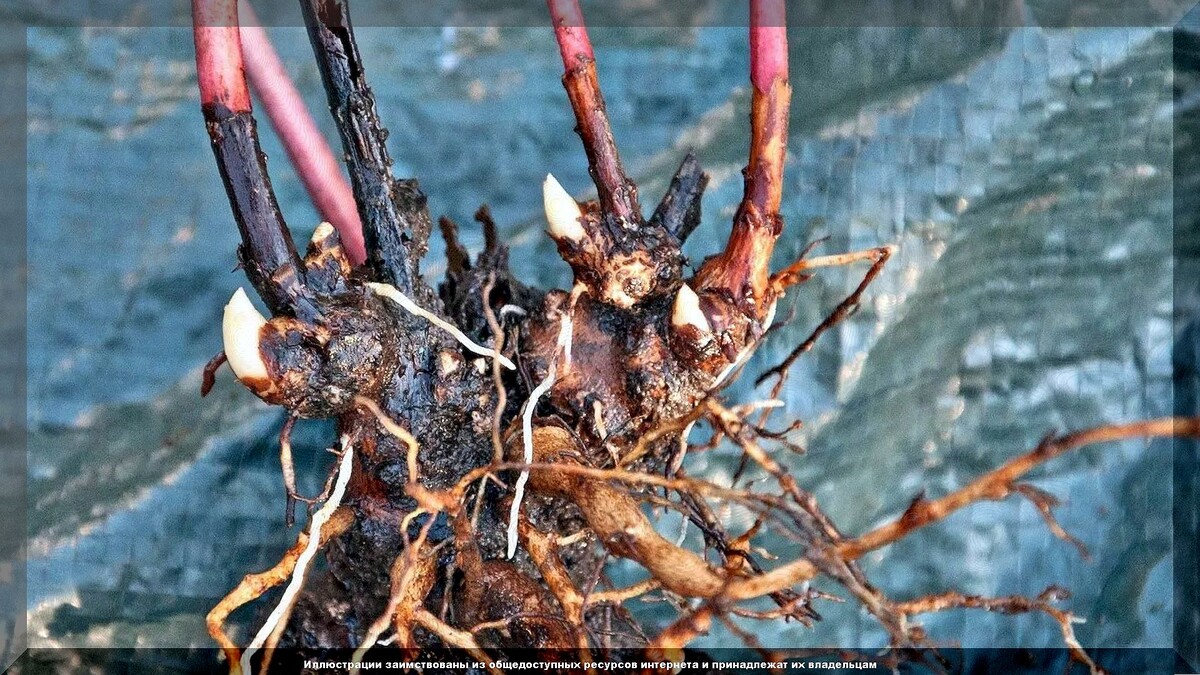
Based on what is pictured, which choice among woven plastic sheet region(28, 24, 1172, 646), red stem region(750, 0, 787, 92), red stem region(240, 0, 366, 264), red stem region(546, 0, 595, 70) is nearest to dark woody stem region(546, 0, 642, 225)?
red stem region(546, 0, 595, 70)

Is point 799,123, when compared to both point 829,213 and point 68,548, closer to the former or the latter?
point 829,213

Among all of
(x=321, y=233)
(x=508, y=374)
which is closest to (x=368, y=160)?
(x=321, y=233)

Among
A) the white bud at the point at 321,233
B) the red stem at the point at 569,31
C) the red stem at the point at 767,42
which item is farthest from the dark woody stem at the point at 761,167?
the white bud at the point at 321,233

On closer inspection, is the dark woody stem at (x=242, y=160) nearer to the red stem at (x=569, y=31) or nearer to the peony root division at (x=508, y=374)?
the peony root division at (x=508, y=374)

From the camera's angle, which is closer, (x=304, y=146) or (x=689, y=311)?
(x=689, y=311)

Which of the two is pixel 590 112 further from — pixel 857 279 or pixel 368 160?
pixel 857 279

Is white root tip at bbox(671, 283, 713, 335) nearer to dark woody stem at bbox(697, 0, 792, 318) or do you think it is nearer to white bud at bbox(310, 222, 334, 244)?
dark woody stem at bbox(697, 0, 792, 318)
